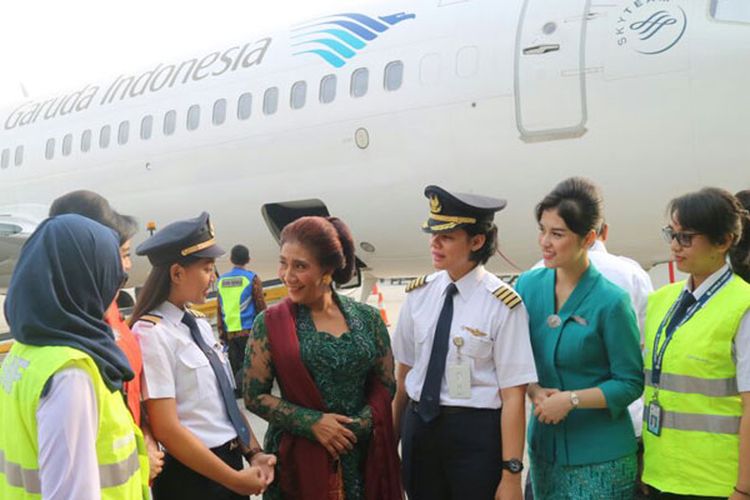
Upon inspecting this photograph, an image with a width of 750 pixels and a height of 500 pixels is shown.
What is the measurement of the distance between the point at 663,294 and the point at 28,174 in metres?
9.98

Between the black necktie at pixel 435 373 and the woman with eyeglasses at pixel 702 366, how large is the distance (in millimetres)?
686

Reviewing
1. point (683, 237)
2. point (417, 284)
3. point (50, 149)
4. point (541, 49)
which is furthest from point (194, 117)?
point (683, 237)

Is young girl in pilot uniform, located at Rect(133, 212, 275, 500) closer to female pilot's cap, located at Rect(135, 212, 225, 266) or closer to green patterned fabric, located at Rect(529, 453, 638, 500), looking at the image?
female pilot's cap, located at Rect(135, 212, 225, 266)

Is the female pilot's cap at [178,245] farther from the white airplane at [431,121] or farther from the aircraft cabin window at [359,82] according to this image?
the aircraft cabin window at [359,82]

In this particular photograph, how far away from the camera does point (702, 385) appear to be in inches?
92.5

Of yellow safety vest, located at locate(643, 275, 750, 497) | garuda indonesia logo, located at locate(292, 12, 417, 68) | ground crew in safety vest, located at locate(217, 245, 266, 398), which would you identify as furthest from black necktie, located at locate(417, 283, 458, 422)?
garuda indonesia logo, located at locate(292, 12, 417, 68)

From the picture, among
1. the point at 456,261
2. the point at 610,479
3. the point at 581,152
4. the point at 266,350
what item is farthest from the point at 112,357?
the point at 581,152

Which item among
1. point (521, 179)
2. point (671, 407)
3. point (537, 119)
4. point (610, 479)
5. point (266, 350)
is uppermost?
point (537, 119)

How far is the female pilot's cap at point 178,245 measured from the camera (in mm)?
2529

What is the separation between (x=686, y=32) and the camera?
545cm

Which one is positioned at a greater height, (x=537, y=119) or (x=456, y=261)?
(x=537, y=119)

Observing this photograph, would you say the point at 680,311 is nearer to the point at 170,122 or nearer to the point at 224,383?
the point at 224,383

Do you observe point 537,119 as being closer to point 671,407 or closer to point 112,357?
point 671,407

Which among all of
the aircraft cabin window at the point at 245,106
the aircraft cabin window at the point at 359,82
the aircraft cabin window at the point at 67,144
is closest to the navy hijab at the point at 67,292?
the aircraft cabin window at the point at 359,82
